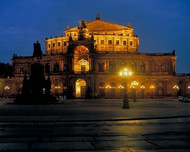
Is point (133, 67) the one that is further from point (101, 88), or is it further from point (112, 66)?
point (101, 88)

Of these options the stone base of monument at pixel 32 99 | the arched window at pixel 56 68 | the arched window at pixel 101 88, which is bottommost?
the stone base of monument at pixel 32 99

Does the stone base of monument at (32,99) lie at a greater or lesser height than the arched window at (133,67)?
lesser

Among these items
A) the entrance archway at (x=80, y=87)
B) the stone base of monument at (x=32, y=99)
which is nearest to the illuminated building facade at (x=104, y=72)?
the entrance archway at (x=80, y=87)

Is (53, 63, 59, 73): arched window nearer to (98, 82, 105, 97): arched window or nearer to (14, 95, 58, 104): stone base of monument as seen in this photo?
(98, 82, 105, 97): arched window

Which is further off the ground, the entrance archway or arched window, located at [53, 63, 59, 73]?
arched window, located at [53, 63, 59, 73]

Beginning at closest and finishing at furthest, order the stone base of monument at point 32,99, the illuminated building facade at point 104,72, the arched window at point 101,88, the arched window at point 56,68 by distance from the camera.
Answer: the stone base of monument at point 32,99, the illuminated building facade at point 104,72, the arched window at point 101,88, the arched window at point 56,68

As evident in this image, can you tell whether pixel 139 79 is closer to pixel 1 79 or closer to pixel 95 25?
pixel 95 25

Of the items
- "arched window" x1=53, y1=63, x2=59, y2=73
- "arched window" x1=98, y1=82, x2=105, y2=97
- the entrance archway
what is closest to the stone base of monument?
"arched window" x1=98, y1=82, x2=105, y2=97

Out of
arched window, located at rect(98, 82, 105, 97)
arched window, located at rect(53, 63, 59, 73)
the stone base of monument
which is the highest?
arched window, located at rect(53, 63, 59, 73)

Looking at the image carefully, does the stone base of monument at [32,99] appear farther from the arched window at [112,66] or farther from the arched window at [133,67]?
the arched window at [133,67]

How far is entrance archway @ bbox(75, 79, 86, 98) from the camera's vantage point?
110438 millimetres

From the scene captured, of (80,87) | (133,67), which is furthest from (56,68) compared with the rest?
(133,67)

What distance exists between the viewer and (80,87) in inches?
4407

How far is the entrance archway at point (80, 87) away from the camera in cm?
11044
